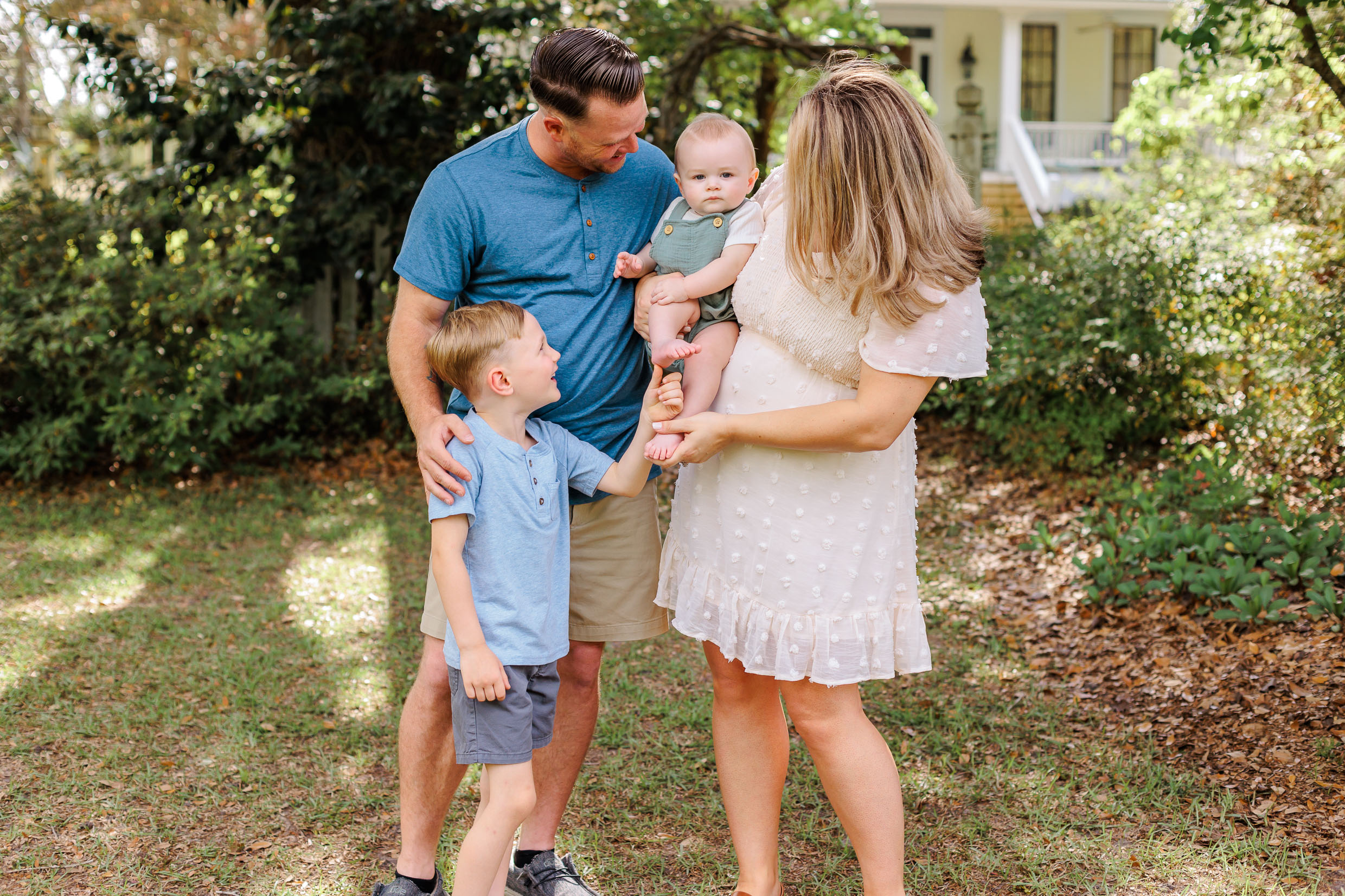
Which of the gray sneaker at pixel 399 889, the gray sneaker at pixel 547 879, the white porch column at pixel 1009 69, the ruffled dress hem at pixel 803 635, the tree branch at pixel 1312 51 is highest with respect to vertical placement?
the white porch column at pixel 1009 69

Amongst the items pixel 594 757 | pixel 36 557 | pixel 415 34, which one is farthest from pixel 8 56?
pixel 594 757

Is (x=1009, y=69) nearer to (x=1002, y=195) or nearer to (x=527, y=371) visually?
(x=1002, y=195)

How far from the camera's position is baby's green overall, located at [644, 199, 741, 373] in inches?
93.0

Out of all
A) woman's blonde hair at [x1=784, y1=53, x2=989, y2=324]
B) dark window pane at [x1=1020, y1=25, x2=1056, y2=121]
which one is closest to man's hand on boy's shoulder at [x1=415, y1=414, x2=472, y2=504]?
woman's blonde hair at [x1=784, y1=53, x2=989, y2=324]

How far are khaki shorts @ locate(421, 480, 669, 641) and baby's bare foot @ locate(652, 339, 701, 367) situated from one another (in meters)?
0.46

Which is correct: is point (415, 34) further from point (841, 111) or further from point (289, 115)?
point (841, 111)

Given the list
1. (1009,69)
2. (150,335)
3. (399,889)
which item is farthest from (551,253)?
(1009,69)

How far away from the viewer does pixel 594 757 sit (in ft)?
11.7

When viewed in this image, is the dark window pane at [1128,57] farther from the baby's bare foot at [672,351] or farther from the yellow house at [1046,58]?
the baby's bare foot at [672,351]

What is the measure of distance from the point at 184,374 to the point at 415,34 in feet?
8.84

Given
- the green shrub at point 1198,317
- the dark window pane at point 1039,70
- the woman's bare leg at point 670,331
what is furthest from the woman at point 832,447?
the dark window pane at point 1039,70

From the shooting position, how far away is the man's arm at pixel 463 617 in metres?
2.17

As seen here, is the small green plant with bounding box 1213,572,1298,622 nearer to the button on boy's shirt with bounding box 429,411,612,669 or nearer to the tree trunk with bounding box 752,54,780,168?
the button on boy's shirt with bounding box 429,411,612,669

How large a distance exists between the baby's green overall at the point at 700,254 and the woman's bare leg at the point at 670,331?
0.13ft
